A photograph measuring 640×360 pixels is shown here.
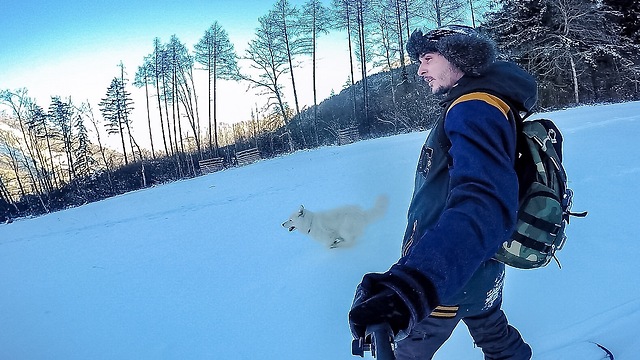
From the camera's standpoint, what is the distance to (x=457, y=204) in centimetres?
85

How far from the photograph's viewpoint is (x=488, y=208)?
0.84 metres

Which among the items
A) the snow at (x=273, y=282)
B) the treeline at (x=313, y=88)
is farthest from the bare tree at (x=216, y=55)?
the snow at (x=273, y=282)

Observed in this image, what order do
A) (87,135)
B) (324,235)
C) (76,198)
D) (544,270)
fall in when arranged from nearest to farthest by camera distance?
(544,270) → (324,235) → (76,198) → (87,135)

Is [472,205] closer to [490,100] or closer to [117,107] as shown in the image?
[490,100]

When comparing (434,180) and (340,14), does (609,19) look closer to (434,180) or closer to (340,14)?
(340,14)

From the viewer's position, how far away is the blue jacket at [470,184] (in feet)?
2.60

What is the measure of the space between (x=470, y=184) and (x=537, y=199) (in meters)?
0.33

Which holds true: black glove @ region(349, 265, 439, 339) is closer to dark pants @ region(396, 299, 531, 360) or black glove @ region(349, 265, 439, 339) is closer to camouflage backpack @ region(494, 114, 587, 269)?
camouflage backpack @ region(494, 114, 587, 269)

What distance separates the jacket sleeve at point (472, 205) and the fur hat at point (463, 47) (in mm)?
231

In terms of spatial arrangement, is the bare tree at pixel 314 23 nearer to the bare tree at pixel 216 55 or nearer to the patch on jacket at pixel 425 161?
the bare tree at pixel 216 55

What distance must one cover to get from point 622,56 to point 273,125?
20.9 meters

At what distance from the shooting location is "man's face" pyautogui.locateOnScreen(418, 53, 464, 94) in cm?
123

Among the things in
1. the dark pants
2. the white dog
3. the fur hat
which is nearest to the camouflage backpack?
the fur hat

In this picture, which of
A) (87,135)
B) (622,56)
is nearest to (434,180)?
(622,56)
